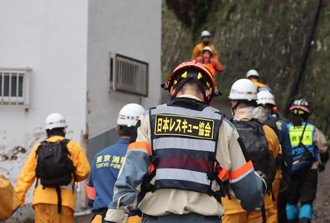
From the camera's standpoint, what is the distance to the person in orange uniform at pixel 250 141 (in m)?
6.94

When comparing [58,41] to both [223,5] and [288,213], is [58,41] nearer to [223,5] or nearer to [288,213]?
[288,213]

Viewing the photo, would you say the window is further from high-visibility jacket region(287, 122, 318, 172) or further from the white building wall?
high-visibility jacket region(287, 122, 318, 172)

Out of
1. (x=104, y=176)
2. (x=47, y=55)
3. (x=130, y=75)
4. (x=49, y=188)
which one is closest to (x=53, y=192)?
(x=49, y=188)

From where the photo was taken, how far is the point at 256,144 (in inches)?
281

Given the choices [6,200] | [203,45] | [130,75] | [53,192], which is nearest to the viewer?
[6,200]

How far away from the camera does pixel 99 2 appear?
12.5m

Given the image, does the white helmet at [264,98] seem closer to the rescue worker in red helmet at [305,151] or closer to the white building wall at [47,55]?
the rescue worker in red helmet at [305,151]

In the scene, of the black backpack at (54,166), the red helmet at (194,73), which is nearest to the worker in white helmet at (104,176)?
the black backpack at (54,166)

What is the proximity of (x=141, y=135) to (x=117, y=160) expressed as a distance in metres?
2.47

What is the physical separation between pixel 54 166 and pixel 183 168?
4.58 m

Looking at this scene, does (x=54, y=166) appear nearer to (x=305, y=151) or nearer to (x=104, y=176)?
(x=104, y=176)

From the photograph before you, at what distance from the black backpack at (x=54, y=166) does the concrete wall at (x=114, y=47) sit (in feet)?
10.6

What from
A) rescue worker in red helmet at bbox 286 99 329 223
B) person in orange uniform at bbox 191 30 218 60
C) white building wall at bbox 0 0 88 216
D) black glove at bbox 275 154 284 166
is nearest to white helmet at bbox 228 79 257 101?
black glove at bbox 275 154 284 166

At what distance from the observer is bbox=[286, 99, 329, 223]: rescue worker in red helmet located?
10836 mm
